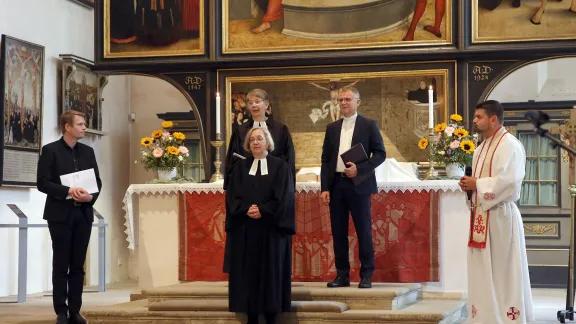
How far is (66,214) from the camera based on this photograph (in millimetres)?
7215

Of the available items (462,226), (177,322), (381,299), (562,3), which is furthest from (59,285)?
(562,3)

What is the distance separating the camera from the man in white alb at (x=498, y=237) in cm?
649

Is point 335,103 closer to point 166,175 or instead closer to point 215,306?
point 166,175

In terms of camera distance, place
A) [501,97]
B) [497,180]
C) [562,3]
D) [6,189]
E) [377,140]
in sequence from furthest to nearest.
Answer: [501,97], [6,189], [562,3], [377,140], [497,180]

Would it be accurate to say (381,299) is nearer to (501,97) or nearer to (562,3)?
(562,3)

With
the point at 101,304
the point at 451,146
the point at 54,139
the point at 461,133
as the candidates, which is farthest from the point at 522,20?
the point at 54,139

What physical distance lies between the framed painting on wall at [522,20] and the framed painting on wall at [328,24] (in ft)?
1.30

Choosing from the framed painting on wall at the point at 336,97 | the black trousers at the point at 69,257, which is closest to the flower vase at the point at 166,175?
the framed painting on wall at the point at 336,97

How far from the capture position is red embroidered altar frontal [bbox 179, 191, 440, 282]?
870 cm

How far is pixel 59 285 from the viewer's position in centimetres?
726

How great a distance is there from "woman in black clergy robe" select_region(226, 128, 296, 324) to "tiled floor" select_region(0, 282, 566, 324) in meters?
1.96

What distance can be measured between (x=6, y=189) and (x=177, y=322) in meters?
4.76

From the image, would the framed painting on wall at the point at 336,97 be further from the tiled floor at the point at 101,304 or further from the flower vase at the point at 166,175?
the tiled floor at the point at 101,304

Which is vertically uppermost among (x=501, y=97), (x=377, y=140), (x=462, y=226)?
(x=501, y=97)
